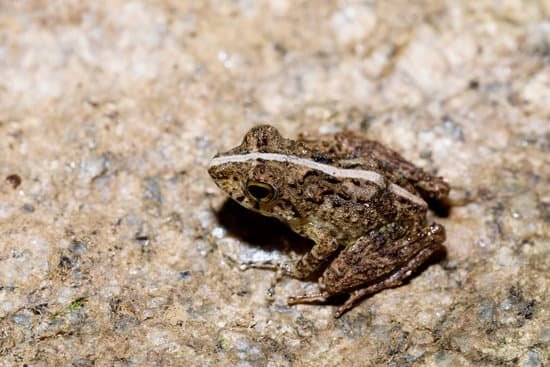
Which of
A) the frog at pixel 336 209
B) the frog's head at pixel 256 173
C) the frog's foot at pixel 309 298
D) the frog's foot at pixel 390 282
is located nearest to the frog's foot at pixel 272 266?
the frog at pixel 336 209

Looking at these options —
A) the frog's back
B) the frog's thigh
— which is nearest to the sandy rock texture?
the frog's thigh

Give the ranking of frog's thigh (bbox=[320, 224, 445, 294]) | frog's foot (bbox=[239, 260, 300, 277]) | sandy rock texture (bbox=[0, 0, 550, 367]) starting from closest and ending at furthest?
1. sandy rock texture (bbox=[0, 0, 550, 367])
2. frog's thigh (bbox=[320, 224, 445, 294])
3. frog's foot (bbox=[239, 260, 300, 277])

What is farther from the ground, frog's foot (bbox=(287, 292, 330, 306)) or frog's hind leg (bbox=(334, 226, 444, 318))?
frog's hind leg (bbox=(334, 226, 444, 318))

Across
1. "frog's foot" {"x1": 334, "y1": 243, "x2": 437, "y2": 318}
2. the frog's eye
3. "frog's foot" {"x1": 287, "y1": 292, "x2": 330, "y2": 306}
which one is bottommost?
"frog's foot" {"x1": 287, "y1": 292, "x2": 330, "y2": 306}

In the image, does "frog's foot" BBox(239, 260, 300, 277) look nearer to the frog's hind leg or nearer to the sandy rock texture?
the sandy rock texture

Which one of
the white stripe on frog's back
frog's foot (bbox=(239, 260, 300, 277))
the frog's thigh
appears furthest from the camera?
frog's foot (bbox=(239, 260, 300, 277))

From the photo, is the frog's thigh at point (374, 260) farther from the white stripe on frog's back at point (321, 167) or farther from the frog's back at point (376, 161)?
the frog's back at point (376, 161)

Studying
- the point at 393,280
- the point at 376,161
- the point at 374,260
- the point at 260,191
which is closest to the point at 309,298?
the point at 374,260
